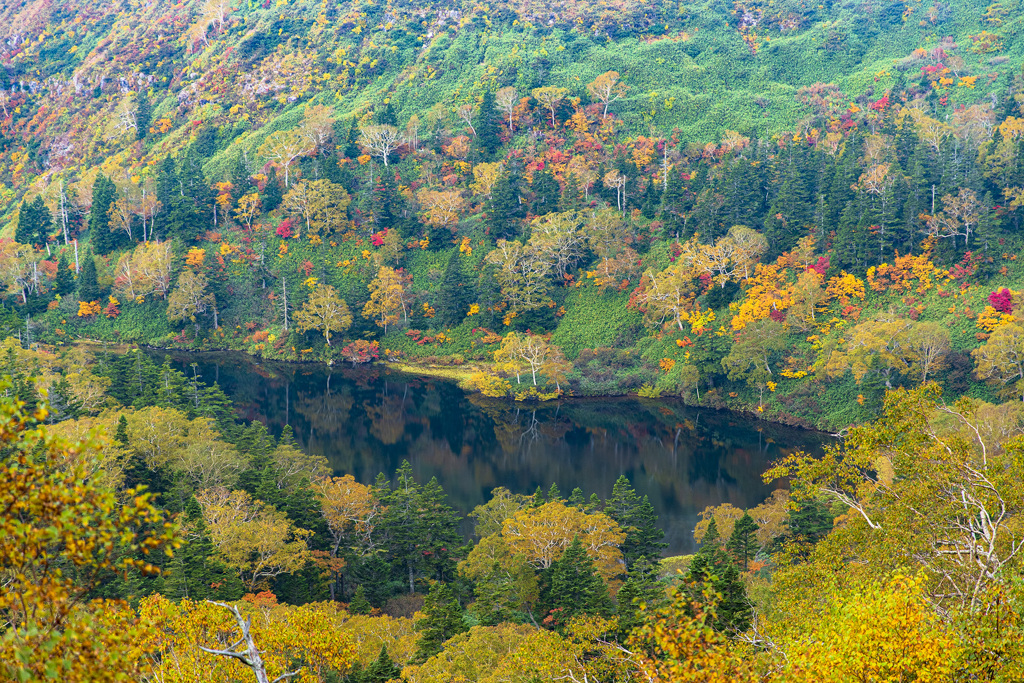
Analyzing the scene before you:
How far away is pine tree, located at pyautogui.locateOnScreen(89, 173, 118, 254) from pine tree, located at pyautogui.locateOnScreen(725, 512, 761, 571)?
104 metres

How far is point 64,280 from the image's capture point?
105 m

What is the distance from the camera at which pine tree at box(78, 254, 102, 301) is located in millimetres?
102750

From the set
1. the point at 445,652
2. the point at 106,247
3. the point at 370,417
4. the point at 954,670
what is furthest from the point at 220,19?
the point at 954,670

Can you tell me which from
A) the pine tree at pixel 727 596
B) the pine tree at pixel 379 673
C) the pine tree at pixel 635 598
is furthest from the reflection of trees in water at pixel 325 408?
the pine tree at pixel 727 596

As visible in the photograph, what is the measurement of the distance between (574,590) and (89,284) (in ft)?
313

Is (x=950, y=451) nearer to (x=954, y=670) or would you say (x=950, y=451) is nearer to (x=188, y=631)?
(x=954, y=670)

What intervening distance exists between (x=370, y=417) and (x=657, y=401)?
31532 millimetres

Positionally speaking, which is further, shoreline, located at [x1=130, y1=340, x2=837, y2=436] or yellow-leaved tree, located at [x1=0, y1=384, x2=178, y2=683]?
shoreline, located at [x1=130, y1=340, x2=837, y2=436]

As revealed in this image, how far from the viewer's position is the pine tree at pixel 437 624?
2919cm

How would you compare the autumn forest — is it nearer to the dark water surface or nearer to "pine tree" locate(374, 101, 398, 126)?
the dark water surface

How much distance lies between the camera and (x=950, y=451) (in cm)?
2117

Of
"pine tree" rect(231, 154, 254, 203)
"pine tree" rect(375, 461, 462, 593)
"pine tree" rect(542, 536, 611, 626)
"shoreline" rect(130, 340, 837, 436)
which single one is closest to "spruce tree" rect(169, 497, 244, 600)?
"pine tree" rect(375, 461, 462, 593)

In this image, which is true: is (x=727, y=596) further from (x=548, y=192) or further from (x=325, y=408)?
(x=548, y=192)

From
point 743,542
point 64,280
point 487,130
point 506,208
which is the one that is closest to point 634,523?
point 743,542
